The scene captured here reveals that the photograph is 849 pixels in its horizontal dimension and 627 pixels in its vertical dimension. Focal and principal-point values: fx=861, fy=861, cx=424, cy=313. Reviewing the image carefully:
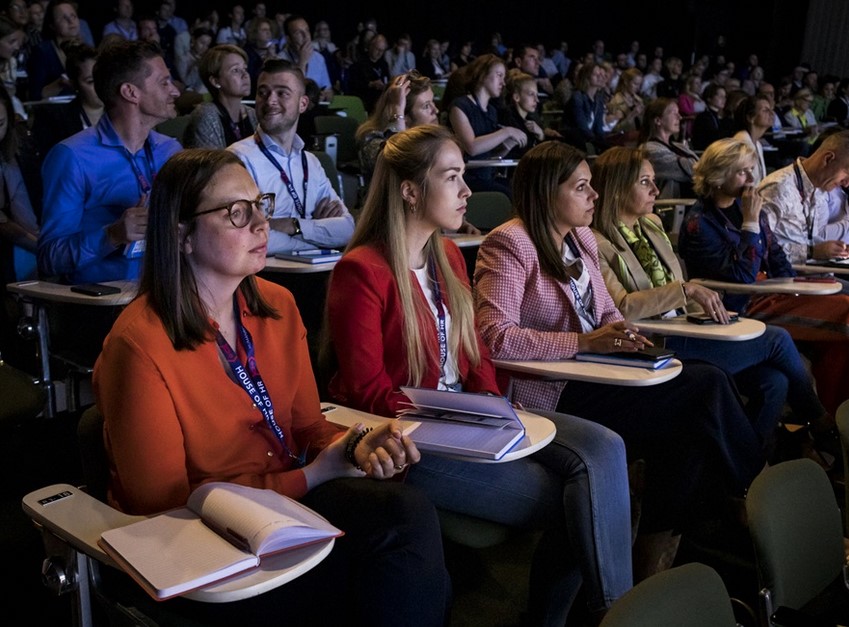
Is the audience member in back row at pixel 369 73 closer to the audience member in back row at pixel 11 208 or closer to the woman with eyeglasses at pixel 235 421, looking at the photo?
the audience member in back row at pixel 11 208

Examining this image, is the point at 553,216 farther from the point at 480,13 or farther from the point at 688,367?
the point at 480,13

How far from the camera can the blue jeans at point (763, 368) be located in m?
2.95

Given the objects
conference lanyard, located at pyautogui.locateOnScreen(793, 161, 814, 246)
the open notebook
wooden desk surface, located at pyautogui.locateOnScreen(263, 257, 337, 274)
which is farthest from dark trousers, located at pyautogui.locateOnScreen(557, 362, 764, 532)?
conference lanyard, located at pyautogui.locateOnScreen(793, 161, 814, 246)

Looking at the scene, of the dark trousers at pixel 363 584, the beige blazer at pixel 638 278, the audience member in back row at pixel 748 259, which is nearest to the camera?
the dark trousers at pixel 363 584

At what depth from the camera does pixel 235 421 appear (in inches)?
61.8

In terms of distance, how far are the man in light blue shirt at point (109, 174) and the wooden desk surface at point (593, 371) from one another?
119 centimetres

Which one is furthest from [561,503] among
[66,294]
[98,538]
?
[66,294]

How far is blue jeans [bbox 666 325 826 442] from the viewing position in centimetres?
295

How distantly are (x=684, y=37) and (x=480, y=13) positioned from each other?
405 cm

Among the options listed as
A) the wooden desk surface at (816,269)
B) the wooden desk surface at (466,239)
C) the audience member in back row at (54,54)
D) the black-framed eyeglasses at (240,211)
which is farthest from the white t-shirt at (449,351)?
the audience member in back row at (54,54)

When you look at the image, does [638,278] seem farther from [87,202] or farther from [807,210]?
[87,202]

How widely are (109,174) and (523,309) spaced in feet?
4.60

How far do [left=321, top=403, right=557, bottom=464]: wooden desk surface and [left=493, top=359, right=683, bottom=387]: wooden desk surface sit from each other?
31 cm

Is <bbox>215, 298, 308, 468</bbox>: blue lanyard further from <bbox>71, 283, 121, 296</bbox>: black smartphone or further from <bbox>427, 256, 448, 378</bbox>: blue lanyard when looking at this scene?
<bbox>71, 283, 121, 296</bbox>: black smartphone
